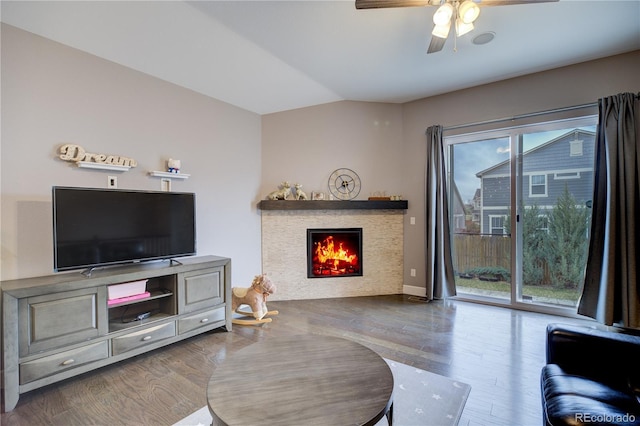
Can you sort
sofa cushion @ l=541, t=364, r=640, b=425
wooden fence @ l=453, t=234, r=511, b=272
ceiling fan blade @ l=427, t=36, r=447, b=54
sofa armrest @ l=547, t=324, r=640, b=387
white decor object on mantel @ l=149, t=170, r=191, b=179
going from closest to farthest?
1. sofa cushion @ l=541, t=364, r=640, b=425
2. sofa armrest @ l=547, t=324, r=640, b=387
3. ceiling fan blade @ l=427, t=36, r=447, b=54
4. white decor object on mantel @ l=149, t=170, r=191, b=179
5. wooden fence @ l=453, t=234, r=511, b=272

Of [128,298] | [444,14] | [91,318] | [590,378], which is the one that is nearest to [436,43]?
[444,14]

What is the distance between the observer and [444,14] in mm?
1760

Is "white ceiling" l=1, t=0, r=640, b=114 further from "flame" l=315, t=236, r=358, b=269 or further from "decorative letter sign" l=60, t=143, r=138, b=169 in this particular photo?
"flame" l=315, t=236, r=358, b=269

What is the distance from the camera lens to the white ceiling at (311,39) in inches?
87.7

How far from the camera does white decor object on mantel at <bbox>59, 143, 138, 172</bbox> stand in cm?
246

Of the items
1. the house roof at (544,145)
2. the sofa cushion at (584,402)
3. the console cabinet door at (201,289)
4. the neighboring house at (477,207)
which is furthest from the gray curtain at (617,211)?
the console cabinet door at (201,289)

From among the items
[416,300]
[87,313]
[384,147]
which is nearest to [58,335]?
[87,313]

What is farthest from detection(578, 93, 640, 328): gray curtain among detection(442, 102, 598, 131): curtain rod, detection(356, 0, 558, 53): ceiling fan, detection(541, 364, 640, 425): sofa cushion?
detection(541, 364, 640, 425): sofa cushion

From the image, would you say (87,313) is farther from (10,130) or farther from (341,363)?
(341,363)

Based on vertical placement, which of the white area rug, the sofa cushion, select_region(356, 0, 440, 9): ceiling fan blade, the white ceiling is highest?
the white ceiling

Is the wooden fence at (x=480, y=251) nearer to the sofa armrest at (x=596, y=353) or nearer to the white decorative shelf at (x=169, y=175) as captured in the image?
Result: the sofa armrest at (x=596, y=353)

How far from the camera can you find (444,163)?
398 cm

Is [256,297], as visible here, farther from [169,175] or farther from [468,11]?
[468,11]

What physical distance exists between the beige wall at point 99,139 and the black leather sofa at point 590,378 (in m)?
3.34
